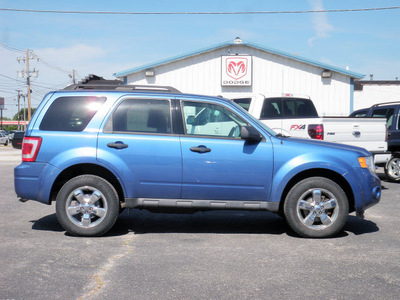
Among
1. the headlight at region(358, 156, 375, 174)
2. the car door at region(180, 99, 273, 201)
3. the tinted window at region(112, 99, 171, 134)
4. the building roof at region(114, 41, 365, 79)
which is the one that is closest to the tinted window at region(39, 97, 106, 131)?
the tinted window at region(112, 99, 171, 134)

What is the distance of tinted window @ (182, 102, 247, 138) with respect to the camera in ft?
20.3

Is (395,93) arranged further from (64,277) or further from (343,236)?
(64,277)

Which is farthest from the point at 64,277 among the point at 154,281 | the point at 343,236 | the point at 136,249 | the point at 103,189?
the point at 343,236

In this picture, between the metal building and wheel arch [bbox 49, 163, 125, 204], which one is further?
the metal building

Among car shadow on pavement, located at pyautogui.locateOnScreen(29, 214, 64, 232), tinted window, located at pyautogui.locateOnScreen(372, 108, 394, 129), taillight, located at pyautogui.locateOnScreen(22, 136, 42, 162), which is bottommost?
car shadow on pavement, located at pyautogui.locateOnScreen(29, 214, 64, 232)

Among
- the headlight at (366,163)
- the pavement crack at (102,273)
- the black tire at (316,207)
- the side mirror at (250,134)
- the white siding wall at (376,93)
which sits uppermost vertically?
the white siding wall at (376,93)

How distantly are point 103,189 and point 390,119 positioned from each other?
9055mm

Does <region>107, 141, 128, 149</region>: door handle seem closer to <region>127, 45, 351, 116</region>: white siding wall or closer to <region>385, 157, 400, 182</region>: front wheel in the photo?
<region>385, 157, 400, 182</region>: front wheel

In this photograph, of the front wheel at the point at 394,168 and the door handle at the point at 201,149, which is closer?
the door handle at the point at 201,149

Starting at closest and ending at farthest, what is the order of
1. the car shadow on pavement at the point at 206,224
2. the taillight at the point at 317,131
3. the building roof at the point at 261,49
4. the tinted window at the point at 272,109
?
the car shadow on pavement at the point at 206,224
the taillight at the point at 317,131
the tinted window at the point at 272,109
the building roof at the point at 261,49

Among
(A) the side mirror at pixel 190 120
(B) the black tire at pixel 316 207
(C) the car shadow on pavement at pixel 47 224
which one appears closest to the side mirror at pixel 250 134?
(A) the side mirror at pixel 190 120

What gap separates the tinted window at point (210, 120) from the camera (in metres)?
6.20

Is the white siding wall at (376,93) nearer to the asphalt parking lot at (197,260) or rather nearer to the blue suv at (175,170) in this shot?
the asphalt parking lot at (197,260)

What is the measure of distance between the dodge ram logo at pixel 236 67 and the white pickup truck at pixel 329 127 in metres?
12.1
